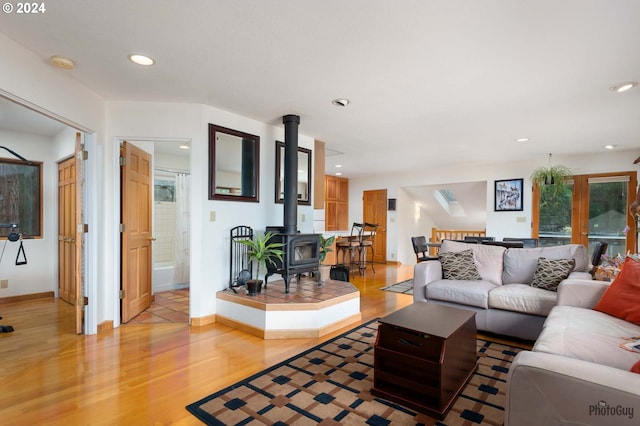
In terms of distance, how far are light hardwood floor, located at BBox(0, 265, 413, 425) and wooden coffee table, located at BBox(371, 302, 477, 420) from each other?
992 mm

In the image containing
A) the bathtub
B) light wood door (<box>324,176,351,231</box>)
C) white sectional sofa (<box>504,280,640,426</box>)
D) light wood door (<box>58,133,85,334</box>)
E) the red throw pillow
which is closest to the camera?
white sectional sofa (<box>504,280,640,426</box>)

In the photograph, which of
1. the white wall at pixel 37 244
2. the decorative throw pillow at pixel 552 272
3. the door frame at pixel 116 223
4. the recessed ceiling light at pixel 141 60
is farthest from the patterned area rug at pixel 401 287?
the white wall at pixel 37 244

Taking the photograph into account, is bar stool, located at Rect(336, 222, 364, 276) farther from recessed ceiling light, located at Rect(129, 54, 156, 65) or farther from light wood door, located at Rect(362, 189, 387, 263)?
recessed ceiling light, located at Rect(129, 54, 156, 65)

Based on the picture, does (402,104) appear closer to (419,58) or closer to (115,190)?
(419,58)

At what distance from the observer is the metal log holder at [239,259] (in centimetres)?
364

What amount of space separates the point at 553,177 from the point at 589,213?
40.4 inches

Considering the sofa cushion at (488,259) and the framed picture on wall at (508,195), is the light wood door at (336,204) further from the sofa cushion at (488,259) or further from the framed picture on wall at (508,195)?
the sofa cushion at (488,259)

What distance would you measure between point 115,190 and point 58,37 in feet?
A: 5.22

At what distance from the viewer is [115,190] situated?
3365mm

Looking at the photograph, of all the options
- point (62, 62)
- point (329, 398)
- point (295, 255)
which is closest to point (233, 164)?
point (295, 255)

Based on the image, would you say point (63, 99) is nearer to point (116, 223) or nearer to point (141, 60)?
point (141, 60)

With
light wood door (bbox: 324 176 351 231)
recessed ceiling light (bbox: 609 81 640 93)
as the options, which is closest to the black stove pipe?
recessed ceiling light (bbox: 609 81 640 93)

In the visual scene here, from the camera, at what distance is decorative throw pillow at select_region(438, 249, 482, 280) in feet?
11.6

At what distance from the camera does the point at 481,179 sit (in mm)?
6836
